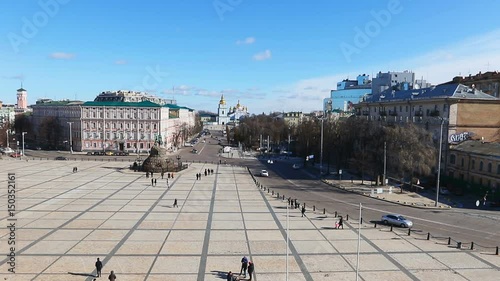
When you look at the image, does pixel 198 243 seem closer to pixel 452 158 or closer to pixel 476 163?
pixel 476 163

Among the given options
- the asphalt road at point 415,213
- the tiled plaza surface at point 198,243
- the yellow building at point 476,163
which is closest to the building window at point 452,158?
the yellow building at point 476,163

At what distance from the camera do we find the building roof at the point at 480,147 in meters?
48.0

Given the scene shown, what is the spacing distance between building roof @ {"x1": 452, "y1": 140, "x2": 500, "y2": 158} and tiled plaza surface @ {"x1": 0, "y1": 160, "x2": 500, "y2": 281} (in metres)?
26.6

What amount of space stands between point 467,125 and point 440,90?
733 centimetres

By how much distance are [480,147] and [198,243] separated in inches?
1711

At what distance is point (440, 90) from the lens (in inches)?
2426

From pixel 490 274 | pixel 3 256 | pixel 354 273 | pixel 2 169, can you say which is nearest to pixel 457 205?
pixel 490 274

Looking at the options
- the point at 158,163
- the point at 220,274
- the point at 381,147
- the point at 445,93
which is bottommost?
the point at 220,274

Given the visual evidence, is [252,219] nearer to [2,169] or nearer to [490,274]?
[490,274]

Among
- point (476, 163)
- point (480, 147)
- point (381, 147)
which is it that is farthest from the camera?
point (381, 147)

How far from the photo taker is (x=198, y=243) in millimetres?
25938

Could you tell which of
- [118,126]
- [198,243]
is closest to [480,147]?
[198,243]

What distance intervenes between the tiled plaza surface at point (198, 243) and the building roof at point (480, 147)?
26561 millimetres

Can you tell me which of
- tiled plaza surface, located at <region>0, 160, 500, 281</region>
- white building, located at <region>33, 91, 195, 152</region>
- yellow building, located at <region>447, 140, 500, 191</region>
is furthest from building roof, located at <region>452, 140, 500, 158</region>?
white building, located at <region>33, 91, 195, 152</region>
